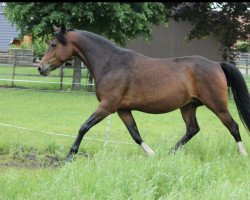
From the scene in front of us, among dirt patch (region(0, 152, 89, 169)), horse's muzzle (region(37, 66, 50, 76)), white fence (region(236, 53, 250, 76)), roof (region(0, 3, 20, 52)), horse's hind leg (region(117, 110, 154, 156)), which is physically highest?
horse's muzzle (region(37, 66, 50, 76))

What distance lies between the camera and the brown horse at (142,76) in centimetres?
777

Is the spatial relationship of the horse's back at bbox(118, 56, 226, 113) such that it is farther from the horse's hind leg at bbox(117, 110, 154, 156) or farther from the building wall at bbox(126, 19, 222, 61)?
the building wall at bbox(126, 19, 222, 61)

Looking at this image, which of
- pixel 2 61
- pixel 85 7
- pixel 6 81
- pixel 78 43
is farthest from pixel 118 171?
pixel 2 61

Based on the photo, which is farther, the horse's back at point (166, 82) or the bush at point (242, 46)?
the bush at point (242, 46)

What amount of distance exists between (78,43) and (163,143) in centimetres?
200

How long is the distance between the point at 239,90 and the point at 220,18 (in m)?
14.0

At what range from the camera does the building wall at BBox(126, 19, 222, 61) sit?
31172 mm

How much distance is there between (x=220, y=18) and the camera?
71.5 feet

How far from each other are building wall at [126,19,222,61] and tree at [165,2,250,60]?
8179mm

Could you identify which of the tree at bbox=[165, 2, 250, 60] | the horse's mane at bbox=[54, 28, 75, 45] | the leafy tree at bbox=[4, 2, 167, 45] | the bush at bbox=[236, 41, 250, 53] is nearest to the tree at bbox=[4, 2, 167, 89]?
the leafy tree at bbox=[4, 2, 167, 45]

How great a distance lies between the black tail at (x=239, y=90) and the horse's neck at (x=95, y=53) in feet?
5.99

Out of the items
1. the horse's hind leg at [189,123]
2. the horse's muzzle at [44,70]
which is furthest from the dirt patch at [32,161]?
the horse's hind leg at [189,123]

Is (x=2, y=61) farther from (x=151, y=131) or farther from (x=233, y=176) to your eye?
(x=233, y=176)

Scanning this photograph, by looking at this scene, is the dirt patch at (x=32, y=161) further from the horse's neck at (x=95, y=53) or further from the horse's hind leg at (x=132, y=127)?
the horse's neck at (x=95, y=53)
